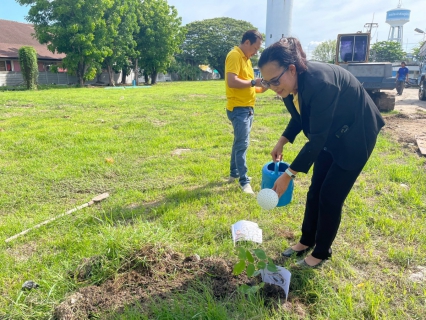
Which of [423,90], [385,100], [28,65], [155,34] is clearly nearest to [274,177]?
[385,100]

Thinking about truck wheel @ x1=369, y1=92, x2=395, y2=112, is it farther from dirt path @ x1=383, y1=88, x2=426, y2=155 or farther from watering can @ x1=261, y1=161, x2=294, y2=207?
watering can @ x1=261, y1=161, x2=294, y2=207

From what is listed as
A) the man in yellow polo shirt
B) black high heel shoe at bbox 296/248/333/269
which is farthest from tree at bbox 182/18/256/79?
black high heel shoe at bbox 296/248/333/269

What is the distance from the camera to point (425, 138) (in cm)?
670

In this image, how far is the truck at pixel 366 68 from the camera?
32.3 feet

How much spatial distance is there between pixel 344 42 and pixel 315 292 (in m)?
11.6

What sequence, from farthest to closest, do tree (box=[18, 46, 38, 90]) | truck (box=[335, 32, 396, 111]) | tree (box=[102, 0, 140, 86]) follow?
tree (box=[102, 0, 140, 86]), tree (box=[18, 46, 38, 90]), truck (box=[335, 32, 396, 111])

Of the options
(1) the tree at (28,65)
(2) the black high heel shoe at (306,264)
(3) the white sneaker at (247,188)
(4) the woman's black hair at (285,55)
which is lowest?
(2) the black high heel shoe at (306,264)

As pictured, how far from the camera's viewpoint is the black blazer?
1.93m

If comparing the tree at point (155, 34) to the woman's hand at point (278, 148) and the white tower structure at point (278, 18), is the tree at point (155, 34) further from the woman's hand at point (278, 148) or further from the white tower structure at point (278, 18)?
the woman's hand at point (278, 148)

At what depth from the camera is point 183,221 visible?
3.24 metres

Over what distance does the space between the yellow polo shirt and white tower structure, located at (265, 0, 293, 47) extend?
33540 millimetres

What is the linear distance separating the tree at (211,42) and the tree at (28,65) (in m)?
36.2

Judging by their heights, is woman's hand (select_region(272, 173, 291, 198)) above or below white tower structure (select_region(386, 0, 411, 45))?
below

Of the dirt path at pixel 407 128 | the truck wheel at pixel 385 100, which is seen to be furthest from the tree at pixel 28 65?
the dirt path at pixel 407 128
